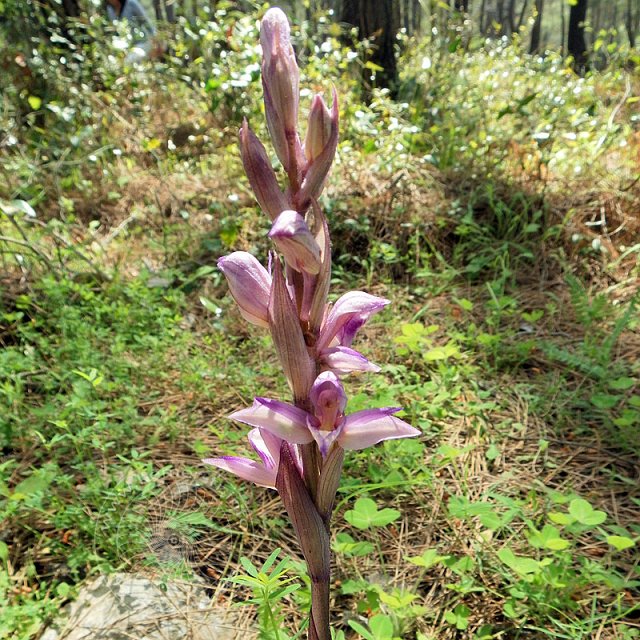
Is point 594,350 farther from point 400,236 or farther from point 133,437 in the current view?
point 133,437

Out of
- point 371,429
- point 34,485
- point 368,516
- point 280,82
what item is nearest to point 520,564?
point 368,516

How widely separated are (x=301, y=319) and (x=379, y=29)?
542 centimetres

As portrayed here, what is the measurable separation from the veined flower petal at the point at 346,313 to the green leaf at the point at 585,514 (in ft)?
3.41

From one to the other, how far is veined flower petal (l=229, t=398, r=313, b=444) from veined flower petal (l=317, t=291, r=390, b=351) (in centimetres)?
14

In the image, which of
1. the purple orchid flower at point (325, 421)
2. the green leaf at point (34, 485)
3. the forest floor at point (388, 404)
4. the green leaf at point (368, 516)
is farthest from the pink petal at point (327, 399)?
the green leaf at point (34, 485)

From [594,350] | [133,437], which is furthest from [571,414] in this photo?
[133,437]

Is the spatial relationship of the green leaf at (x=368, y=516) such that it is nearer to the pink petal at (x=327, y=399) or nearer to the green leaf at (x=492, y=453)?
the green leaf at (x=492, y=453)

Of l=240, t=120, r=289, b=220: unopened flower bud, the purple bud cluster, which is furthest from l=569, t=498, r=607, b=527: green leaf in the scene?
l=240, t=120, r=289, b=220: unopened flower bud

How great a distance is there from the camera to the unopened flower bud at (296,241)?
84 centimetres

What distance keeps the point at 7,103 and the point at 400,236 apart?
161 inches

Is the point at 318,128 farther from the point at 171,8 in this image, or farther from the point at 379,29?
the point at 171,8

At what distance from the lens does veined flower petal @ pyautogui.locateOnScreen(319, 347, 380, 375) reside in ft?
3.10

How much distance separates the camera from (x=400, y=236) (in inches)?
135

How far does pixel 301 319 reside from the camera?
0.98 meters
